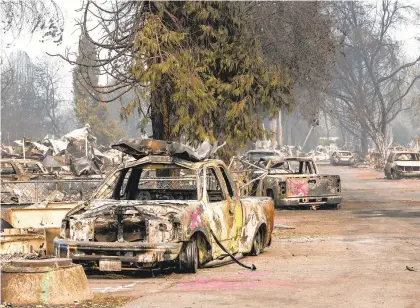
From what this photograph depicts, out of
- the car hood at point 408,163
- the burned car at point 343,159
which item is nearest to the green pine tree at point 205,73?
the car hood at point 408,163

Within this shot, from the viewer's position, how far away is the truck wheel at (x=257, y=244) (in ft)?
52.4

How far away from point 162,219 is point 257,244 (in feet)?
11.0

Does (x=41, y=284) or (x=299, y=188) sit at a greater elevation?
(x=299, y=188)

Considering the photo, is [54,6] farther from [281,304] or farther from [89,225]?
[281,304]

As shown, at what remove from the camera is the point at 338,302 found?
10.3m

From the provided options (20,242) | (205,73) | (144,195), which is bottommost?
Result: (20,242)

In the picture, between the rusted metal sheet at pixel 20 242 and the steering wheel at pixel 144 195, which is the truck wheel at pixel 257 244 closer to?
the steering wheel at pixel 144 195

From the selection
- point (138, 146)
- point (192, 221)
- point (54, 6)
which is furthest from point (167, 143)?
point (54, 6)

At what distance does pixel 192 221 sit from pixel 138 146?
1795 millimetres

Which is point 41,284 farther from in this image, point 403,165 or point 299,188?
point 403,165

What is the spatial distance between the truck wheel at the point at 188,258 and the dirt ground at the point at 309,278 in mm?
150

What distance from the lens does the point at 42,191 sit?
23.0m

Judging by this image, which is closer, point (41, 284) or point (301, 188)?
Result: point (41, 284)

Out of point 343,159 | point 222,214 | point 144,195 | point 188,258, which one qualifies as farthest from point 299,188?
point 343,159
